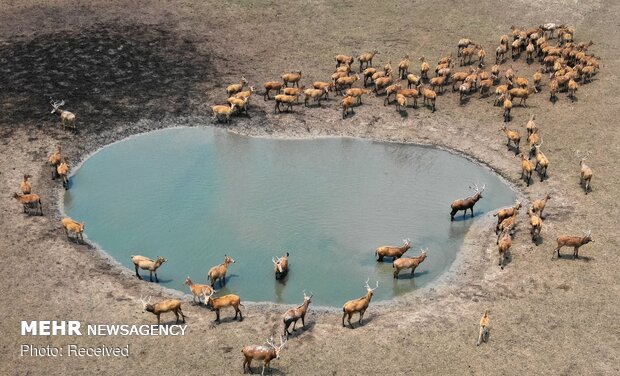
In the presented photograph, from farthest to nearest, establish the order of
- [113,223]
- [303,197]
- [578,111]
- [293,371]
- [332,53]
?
[332,53] < [578,111] < [303,197] < [113,223] < [293,371]

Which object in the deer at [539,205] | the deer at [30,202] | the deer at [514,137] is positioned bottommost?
the deer at [30,202]

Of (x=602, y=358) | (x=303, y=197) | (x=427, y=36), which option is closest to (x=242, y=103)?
(x=303, y=197)

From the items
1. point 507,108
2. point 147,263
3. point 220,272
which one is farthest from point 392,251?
point 507,108

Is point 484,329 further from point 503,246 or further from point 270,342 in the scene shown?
point 270,342

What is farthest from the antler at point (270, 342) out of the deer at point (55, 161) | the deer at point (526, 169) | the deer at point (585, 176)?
the deer at point (585, 176)

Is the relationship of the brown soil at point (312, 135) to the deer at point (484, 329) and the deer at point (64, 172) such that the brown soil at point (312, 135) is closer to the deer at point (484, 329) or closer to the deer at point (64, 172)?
the deer at point (484, 329)

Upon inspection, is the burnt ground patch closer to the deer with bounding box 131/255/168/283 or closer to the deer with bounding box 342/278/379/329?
the deer with bounding box 131/255/168/283

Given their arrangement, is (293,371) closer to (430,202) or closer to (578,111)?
(430,202)
